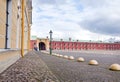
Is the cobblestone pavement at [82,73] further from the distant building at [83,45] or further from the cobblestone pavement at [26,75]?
the distant building at [83,45]

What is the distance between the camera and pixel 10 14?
9.88m

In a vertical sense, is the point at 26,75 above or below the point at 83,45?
below

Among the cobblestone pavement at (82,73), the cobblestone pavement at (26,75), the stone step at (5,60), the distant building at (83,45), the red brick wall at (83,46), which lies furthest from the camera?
the red brick wall at (83,46)

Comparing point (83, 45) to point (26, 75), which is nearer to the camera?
point (26, 75)

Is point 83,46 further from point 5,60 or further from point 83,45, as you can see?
point 5,60

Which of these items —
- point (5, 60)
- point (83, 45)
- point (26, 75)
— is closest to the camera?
point (26, 75)

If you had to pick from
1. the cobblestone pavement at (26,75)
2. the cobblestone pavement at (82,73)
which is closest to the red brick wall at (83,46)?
the cobblestone pavement at (82,73)

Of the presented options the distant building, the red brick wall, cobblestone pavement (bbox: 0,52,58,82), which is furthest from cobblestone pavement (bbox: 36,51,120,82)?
the red brick wall

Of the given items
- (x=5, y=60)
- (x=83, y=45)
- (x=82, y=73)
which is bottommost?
(x=82, y=73)

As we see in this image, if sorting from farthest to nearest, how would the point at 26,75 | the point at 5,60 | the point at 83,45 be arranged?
the point at 83,45, the point at 5,60, the point at 26,75

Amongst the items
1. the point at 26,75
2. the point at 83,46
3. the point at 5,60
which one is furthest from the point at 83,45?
the point at 26,75

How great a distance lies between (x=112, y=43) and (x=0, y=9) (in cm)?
10775

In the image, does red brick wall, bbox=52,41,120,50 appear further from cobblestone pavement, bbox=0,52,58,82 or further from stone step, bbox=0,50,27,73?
cobblestone pavement, bbox=0,52,58,82

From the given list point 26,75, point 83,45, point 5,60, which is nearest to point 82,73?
point 26,75
